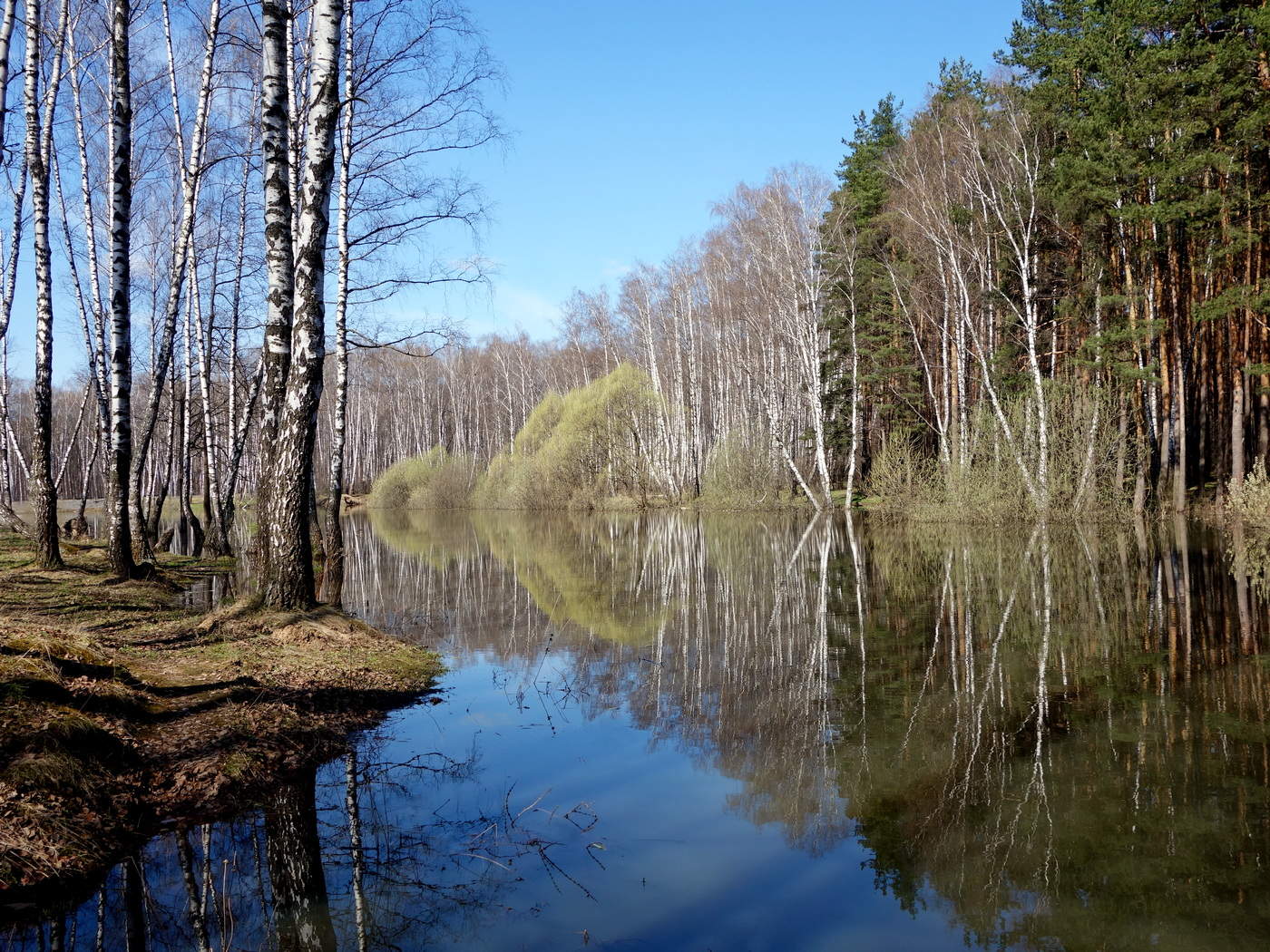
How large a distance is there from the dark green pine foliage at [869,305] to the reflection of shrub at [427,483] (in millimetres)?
24078

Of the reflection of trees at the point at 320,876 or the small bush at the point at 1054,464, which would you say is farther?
the small bush at the point at 1054,464

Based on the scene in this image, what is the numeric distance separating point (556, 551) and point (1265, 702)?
48.6 ft

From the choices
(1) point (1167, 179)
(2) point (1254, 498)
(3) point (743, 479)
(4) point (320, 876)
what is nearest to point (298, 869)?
(4) point (320, 876)

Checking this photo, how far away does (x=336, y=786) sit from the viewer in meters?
4.46

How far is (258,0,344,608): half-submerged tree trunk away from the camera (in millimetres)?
7391

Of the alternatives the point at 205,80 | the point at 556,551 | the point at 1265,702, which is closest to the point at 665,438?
the point at 556,551

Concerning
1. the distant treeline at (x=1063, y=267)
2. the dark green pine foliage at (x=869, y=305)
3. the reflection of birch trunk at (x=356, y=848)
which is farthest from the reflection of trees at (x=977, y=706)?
the dark green pine foliage at (x=869, y=305)

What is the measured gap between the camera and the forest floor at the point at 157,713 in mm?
3521

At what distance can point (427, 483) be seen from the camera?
49375 mm

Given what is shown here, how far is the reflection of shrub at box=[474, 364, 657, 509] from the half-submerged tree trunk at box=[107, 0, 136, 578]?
2686 centimetres

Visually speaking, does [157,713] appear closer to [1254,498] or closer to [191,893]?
[191,893]

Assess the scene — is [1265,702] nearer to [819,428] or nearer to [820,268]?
[819,428]

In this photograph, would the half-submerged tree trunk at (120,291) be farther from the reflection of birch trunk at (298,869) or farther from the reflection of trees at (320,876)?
the reflection of trees at (320,876)

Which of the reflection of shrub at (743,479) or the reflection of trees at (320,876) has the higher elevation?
the reflection of shrub at (743,479)
